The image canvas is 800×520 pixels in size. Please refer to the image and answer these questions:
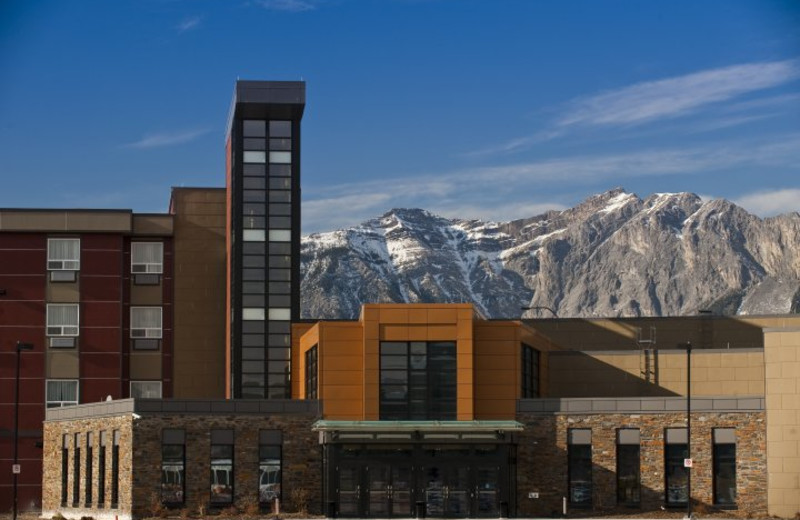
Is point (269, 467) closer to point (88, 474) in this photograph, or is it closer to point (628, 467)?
point (88, 474)

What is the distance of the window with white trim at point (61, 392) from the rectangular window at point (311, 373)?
19.3 meters

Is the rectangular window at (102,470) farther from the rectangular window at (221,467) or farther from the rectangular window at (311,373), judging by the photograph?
the rectangular window at (311,373)

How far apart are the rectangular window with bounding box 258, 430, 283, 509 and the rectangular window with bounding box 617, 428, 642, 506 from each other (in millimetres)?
15912

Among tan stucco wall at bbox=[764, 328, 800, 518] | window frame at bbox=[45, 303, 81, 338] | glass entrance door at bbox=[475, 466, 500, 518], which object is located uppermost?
window frame at bbox=[45, 303, 81, 338]

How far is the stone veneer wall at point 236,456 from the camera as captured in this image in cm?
7312

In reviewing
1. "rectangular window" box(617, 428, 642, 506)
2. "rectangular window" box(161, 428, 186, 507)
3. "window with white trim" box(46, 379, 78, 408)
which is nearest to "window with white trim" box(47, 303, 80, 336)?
"window with white trim" box(46, 379, 78, 408)

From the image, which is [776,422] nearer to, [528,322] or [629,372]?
[629,372]

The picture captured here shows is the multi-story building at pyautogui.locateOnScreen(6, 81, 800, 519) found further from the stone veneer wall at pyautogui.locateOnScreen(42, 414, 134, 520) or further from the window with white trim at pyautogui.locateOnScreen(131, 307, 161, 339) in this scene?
the window with white trim at pyautogui.locateOnScreen(131, 307, 161, 339)

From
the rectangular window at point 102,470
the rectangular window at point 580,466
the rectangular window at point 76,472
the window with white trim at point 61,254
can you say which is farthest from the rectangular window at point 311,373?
the window with white trim at point 61,254

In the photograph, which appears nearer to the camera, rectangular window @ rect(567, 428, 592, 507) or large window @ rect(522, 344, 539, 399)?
rectangular window @ rect(567, 428, 592, 507)

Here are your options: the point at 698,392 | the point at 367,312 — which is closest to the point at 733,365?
the point at 698,392

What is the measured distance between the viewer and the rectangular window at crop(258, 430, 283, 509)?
73625 millimetres

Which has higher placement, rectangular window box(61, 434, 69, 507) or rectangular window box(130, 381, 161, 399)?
rectangular window box(130, 381, 161, 399)

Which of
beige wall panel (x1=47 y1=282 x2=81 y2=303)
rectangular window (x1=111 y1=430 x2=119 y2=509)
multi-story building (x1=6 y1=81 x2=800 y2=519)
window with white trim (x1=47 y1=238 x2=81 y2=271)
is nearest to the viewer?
multi-story building (x1=6 y1=81 x2=800 y2=519)
